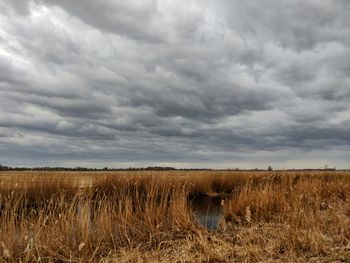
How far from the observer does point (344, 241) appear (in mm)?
6922

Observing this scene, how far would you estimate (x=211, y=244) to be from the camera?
6.95 meters

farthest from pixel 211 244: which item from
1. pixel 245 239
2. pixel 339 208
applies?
pixel 339 208

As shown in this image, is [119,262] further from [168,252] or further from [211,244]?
[211,244]

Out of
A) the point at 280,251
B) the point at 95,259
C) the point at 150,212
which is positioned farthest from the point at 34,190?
the point at 280,251

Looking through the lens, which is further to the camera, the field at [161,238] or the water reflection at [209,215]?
the water reflection at [209,215]

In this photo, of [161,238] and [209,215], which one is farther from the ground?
[161,238]

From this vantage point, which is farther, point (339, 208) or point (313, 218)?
point (339, 208)

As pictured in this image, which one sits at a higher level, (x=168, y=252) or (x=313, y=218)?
(x=313, y=218)

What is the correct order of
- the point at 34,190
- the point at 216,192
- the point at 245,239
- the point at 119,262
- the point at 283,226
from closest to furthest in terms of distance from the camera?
the point at 119,262 → the point at 245,239 → the point at 283,226 → the point at 34,190 → the point at 216,192

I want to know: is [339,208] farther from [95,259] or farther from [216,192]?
[216,192]

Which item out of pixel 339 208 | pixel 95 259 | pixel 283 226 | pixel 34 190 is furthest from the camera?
pixel 34 190

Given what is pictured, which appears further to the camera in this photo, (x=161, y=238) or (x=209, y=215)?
(x=209, y=215)

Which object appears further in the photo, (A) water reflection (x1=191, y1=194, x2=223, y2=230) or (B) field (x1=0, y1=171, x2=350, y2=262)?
(A) water reflection (x1=191, y1=194, x2=223, y2=230)

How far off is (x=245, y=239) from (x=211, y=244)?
779 millimetres
